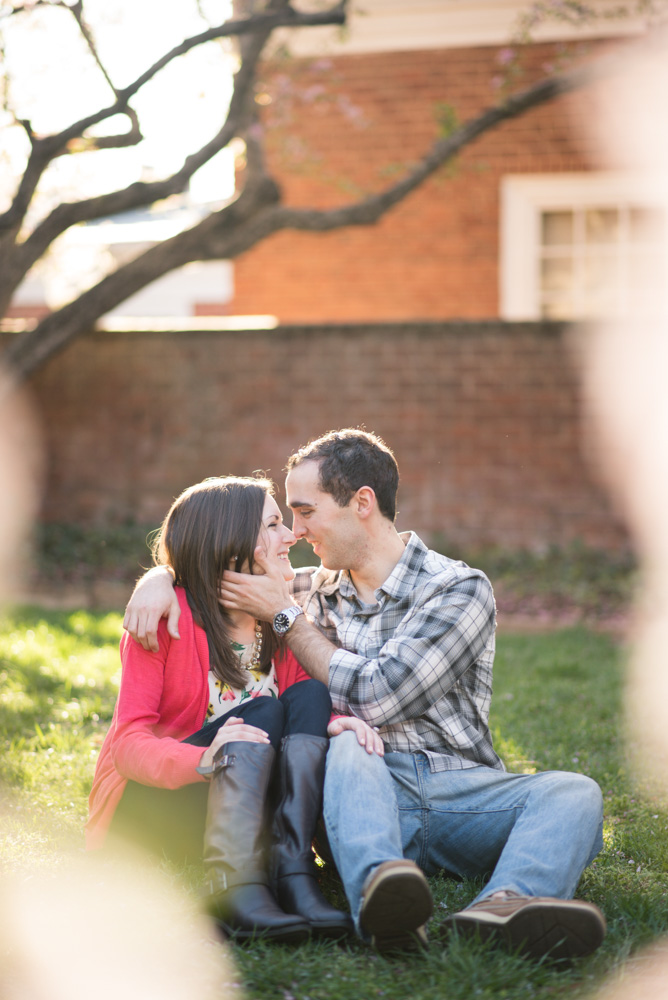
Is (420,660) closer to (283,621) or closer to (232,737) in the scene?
(283,621)

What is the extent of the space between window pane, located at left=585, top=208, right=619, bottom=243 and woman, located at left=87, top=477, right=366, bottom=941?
925 centimetres

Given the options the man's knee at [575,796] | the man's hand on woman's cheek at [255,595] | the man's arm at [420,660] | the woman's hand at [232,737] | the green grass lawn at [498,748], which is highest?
the man's hand on woman's cheek at [255,595]

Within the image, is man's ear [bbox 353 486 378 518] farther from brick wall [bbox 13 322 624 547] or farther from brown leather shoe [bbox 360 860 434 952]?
brick wall [bbox 13 322 624 547]

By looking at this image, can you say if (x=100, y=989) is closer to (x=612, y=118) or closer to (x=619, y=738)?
(x=619, y=738)

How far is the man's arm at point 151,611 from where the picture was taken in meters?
2.92

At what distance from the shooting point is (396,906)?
7.97 feet

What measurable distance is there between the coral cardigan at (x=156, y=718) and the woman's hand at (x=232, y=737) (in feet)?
0.12

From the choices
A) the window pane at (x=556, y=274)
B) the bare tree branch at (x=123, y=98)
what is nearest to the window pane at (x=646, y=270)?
the window pane at (x=556, y=274)

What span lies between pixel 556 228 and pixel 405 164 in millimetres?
1872

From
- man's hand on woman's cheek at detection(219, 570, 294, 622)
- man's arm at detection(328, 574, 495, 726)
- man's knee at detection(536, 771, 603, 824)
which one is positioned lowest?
man's knee at detection(536, 771, 603, 824)

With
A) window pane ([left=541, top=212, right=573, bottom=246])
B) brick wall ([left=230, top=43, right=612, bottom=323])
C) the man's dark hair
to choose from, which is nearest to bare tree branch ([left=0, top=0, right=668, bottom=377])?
brick wall ([left=230, top=43, right=612, bottom=323])

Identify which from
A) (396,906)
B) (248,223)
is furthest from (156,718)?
(248,223)

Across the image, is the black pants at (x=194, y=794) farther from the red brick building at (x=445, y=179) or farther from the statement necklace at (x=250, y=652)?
the red brick building at (x=445, y=179)

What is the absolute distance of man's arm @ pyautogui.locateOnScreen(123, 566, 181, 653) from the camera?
2.92 m
